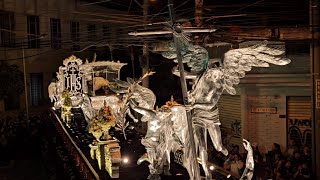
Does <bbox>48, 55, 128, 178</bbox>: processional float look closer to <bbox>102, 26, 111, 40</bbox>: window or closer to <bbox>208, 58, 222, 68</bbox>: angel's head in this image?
<bbox>102, 26, 111, 40</bbox>: window

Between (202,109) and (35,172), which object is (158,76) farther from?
(202,109)

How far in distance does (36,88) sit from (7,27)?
4.19 metres

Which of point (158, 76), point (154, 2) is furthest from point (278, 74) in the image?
point (158, 76)

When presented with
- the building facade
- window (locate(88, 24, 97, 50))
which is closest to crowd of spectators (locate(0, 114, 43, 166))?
window (locate(88, 24, 97, 50))

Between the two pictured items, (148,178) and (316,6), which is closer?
(148,178)

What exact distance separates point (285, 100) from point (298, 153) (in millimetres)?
3168

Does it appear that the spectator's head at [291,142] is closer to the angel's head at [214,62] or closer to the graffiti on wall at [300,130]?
the graffiti on wall at [300,130]

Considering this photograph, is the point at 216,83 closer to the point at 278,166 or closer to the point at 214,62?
the point at 214,62

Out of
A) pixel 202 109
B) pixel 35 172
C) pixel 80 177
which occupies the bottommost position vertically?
pixel 35 172

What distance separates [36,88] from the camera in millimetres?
27234

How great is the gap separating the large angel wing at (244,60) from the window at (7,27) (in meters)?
20.2

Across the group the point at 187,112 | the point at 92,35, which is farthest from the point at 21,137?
the point at 187,112

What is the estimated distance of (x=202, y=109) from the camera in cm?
693

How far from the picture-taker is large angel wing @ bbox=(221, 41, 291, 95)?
20.6ft
